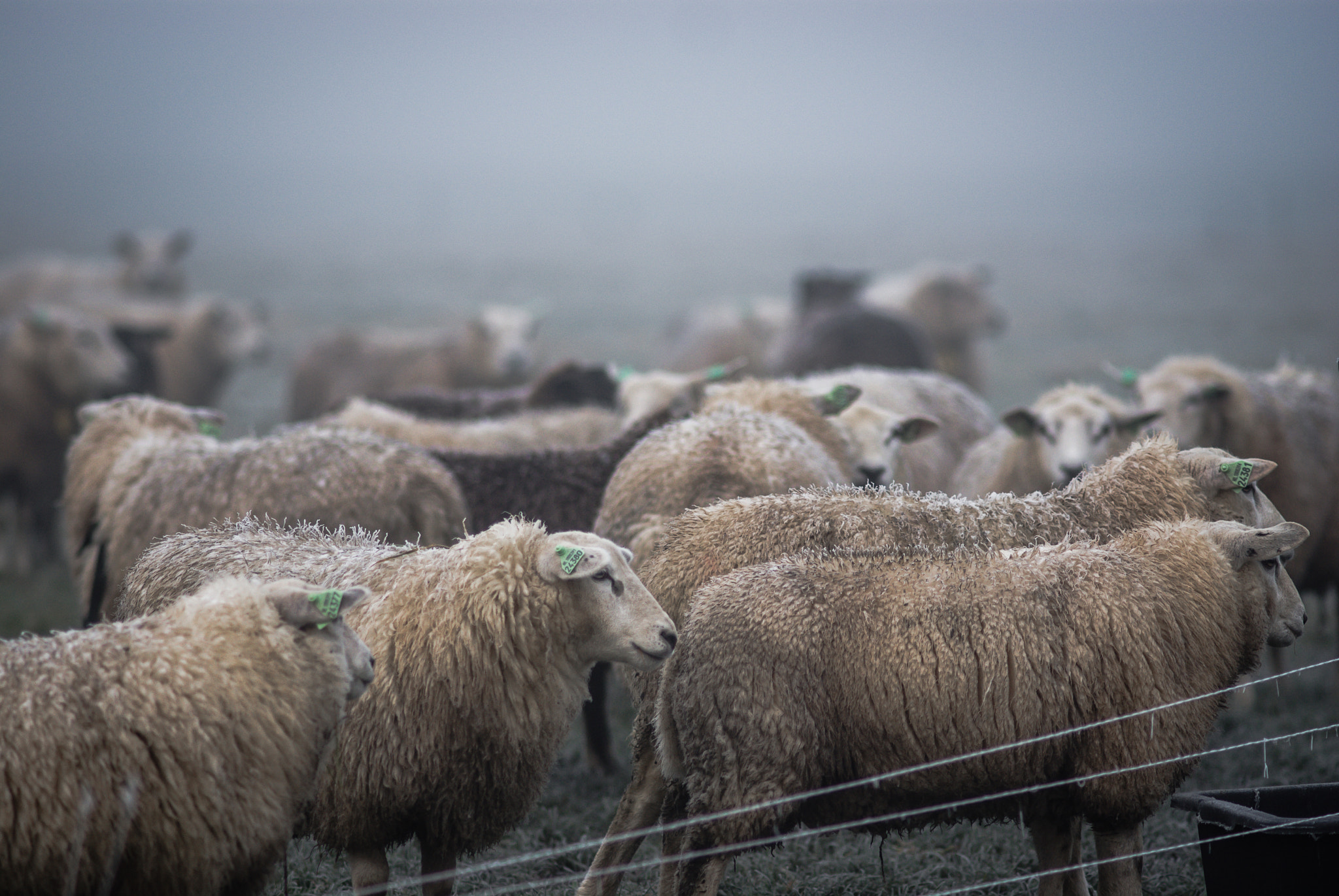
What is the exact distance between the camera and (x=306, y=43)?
179750 mm

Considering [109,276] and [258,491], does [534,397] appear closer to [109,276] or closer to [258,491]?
[258,491]

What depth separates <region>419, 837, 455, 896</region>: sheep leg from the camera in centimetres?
384

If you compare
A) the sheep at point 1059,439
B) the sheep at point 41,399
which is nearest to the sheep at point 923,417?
the sheep at point 1059,439

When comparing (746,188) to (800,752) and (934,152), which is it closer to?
(934,152)

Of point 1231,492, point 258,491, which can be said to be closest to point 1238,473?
point 1231,492

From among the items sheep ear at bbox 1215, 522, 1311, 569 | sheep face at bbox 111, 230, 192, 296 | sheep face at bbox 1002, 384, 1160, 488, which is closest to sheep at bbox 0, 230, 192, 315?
sheep face at bbox 111, 230, 192, 296

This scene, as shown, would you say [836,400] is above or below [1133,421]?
above

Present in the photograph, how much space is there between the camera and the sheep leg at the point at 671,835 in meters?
3.88

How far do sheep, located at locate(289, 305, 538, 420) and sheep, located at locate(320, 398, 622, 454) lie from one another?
16.2 feet

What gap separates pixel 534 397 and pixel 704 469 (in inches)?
148

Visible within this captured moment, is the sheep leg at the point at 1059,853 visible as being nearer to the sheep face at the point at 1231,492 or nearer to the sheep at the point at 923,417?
the sheep face at the point at 1231,492

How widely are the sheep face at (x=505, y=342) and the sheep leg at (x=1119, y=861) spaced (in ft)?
32.5

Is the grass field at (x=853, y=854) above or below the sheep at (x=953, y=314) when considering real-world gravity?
below

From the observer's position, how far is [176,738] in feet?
10.5
